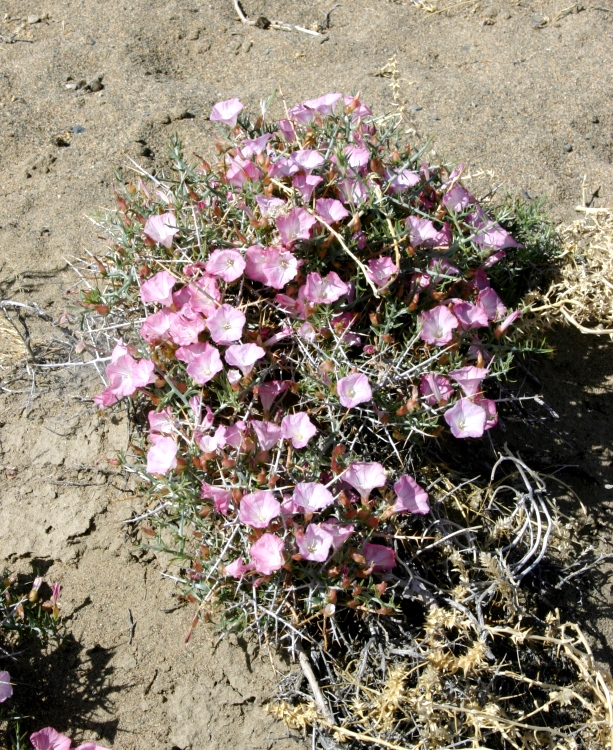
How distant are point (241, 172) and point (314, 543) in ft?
3.27

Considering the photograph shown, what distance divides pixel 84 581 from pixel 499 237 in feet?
4.86

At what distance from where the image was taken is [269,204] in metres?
1.85

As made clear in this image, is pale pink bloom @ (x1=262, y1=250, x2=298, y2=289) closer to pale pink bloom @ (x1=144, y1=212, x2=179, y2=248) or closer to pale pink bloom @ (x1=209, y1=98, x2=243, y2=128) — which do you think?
pale pink bloom @ (x1=144, y1=212, x2=179, y2=248)

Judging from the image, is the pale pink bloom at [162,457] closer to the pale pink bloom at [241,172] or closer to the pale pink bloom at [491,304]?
the pale pink bloom at [241,172]

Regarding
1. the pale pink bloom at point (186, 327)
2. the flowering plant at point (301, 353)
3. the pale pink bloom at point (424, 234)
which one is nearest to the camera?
the flowering plant at point (301, 353)

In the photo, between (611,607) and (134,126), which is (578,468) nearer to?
(611,607)

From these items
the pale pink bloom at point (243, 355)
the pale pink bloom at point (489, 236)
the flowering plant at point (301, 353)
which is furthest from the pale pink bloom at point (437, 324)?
the pale pink bloom at point (243, 355)

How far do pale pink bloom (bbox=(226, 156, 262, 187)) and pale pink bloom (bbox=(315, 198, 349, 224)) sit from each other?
22 centimetres

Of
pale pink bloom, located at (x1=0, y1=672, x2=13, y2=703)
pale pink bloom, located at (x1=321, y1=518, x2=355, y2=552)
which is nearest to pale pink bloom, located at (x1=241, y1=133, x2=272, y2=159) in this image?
pale pink bloom, located at (x1=321, y1=518, x2=355, y2=552)

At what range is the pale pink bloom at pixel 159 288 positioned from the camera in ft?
6.05

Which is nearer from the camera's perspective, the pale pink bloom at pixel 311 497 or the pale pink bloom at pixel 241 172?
the pale pink bloom at pixel 311 497

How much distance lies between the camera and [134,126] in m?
2.95

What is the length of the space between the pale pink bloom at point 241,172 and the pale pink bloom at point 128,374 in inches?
21.6

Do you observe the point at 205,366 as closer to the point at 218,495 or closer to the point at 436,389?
the point at 218,495
